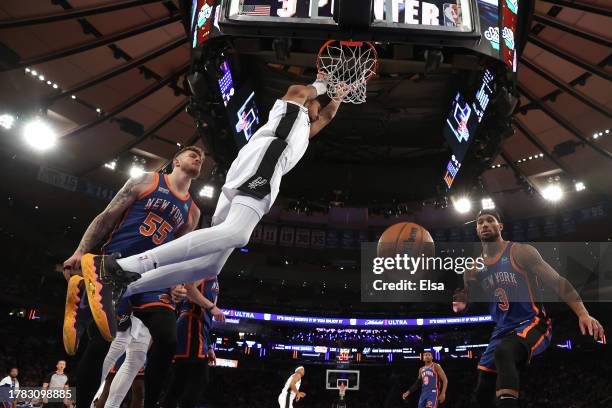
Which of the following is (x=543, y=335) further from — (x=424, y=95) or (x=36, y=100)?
(x=36, y=100)

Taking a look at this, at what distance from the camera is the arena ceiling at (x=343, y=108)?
32.1 ft

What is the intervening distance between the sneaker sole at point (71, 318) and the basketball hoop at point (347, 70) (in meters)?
3.16

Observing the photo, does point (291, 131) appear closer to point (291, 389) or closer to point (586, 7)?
point (586, 7)

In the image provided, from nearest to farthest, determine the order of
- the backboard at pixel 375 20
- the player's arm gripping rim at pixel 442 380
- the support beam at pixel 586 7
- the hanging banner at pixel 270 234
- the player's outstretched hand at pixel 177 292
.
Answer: the player's outstretched hand at pixel 177 292
the backboard at pixel 375 20
the support beam at pixel 586 7
the player's arm gripping rim at pixel 442 380
the hanging banner at pixel 270 234

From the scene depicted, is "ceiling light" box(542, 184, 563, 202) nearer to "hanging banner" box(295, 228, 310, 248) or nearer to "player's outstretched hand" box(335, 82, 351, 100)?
"hanging banner" box(295, 228, 310, 248)

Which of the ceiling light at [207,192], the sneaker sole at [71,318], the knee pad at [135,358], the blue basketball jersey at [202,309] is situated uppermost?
the ceiling light at [207,192]

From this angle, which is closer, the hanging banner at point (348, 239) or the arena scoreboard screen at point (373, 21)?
the arena scoreboard screen at point (373, 21)

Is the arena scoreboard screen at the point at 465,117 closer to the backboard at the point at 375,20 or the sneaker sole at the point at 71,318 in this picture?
the backboard at the point at 375,20

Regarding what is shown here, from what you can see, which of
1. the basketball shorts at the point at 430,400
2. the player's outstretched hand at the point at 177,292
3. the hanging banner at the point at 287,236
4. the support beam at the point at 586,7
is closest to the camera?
the player's outstretched hand at the point at 177,292

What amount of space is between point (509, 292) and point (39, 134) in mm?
13340

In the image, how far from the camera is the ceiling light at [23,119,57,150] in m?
13.3

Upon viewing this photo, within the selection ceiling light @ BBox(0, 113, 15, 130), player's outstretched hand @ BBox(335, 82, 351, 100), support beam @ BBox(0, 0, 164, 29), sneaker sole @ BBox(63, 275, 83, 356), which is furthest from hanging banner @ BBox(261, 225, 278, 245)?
sneaker sole @ BBox(63, 275, 83, 356)

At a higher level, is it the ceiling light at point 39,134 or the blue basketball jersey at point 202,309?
the ceiling light at point 39,134

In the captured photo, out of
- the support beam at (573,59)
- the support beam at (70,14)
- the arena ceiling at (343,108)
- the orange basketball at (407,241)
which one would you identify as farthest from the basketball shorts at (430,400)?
the support beam at (70,14)
